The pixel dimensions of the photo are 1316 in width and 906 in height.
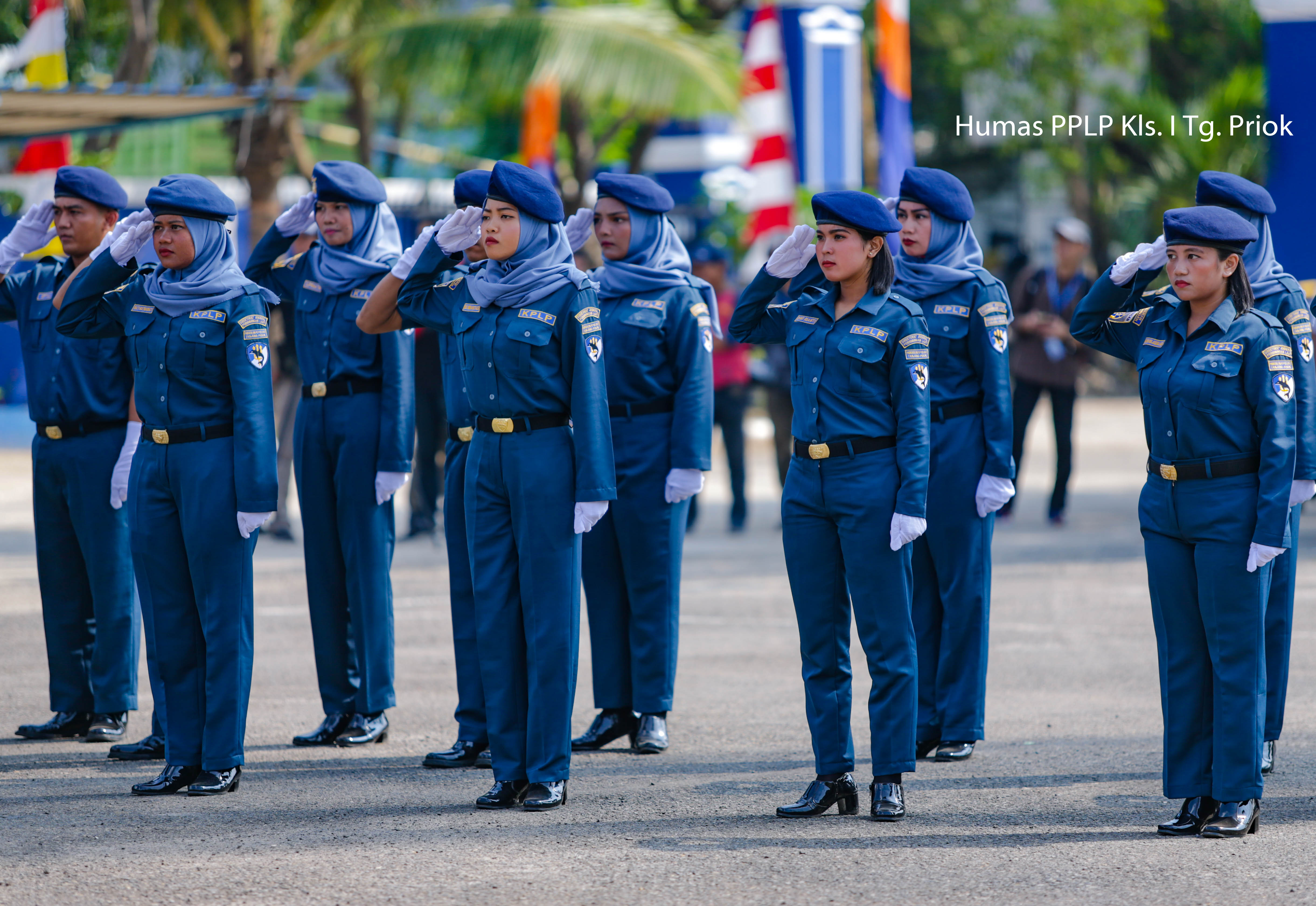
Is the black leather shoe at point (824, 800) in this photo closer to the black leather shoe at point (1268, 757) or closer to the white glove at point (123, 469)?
the black leather shoe at point (1268, 757)

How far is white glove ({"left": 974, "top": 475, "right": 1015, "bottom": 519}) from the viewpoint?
6.60 metres

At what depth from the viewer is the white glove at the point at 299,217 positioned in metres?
6.82

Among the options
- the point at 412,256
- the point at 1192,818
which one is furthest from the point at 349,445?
the point at 1192,818

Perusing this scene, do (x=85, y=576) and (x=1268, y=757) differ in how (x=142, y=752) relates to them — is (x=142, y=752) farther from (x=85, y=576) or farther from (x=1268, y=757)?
(x=1268, y=757)

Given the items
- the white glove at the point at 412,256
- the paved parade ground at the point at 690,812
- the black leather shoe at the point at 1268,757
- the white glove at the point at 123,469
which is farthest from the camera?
the white glove at the point at 123,469

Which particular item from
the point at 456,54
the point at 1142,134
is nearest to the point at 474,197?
the point at 456,54

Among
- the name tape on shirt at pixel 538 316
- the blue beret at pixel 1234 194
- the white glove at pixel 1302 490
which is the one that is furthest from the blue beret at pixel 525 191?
the white glove at pixel 1302 490

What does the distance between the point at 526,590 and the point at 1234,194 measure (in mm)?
2836

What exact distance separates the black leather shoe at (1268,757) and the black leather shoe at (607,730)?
2.40 metres

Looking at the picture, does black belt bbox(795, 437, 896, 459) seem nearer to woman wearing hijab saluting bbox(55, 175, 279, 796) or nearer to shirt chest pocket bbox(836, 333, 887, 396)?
shirt chest pocket bbox(836, 333, 887, 396)

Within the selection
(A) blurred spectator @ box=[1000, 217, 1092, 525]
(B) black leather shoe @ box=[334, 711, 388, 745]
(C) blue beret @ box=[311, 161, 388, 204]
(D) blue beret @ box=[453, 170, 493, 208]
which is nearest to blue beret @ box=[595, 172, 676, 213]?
(D) blue beret @ box=[453, 170, 493, 208]

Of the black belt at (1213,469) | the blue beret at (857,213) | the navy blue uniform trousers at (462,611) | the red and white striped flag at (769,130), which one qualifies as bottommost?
the navy blue uniform trousers at (462,611)

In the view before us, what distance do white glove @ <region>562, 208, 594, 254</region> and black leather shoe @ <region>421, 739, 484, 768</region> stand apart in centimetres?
210

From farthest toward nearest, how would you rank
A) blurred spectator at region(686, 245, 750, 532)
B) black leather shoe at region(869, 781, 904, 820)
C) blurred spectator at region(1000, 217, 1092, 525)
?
blurred spectator at region(686, 245, 750, 532) < blurred spectator at region(1000, 217, 1092, 525) < black leather shoe at region(869, 781, 904, 820)
